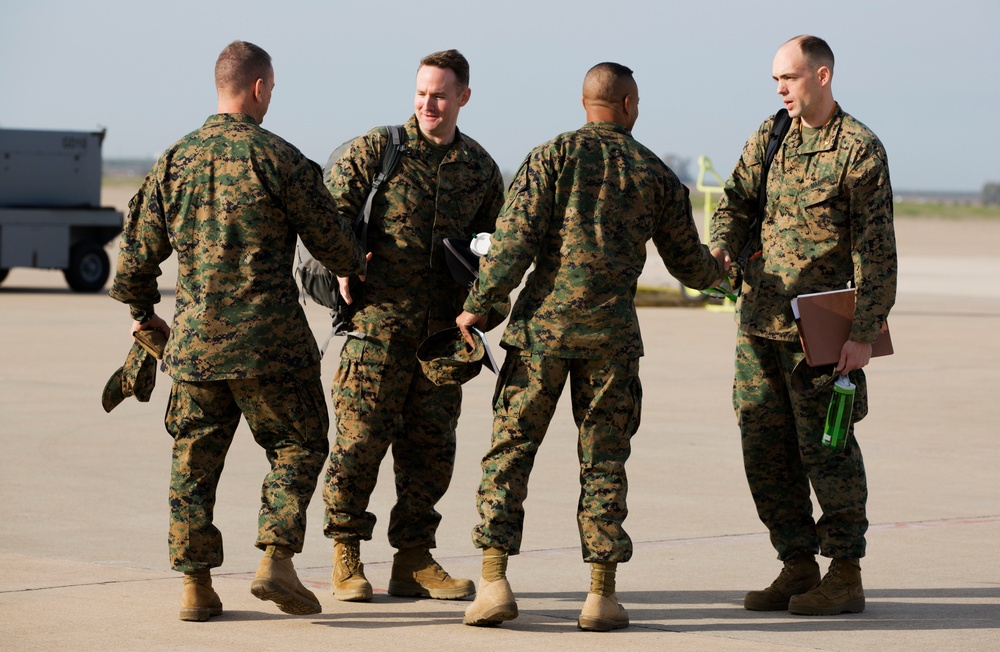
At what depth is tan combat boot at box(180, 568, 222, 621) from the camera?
5234 mm

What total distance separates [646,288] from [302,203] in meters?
19.0

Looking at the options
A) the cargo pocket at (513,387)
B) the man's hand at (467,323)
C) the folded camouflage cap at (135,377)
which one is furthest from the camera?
the folded camouflage cap at (135,377)

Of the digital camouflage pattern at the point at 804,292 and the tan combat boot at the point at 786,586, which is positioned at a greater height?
the digital camouflage pattern at the point at 804,292

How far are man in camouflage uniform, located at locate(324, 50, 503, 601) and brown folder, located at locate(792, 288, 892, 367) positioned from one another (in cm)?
138

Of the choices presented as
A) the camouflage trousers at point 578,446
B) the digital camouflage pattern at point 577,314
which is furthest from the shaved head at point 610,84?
the camouflage trousers at point 578,446

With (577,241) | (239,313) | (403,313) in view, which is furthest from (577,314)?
(239,313)

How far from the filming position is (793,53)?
565 centimetres

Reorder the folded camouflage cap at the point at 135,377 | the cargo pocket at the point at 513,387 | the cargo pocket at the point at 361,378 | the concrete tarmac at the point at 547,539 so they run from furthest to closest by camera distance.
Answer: the cargo pocket at the point at 361,378, the folded camouflage cap at the point at 135,377, the cargo pocket at the point at 513,387, the concrete tarmac at the point at 547,539

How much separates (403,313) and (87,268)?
19.3 metres

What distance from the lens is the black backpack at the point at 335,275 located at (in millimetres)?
5840

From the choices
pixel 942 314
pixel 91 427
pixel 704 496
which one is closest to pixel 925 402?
pixel 704 496

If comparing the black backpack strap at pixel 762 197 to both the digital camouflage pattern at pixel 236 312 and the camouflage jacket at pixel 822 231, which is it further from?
the digital camouflage pattern at pixel 236 312

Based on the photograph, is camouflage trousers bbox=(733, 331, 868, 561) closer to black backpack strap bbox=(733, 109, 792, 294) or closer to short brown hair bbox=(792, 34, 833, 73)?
black backpack strap bbox=(733, 109, 792, 294)

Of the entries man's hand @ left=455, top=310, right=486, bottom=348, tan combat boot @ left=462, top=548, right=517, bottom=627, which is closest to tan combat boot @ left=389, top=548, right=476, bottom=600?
tan combat boot @ left=462, top=548, right=517, bottom=627
